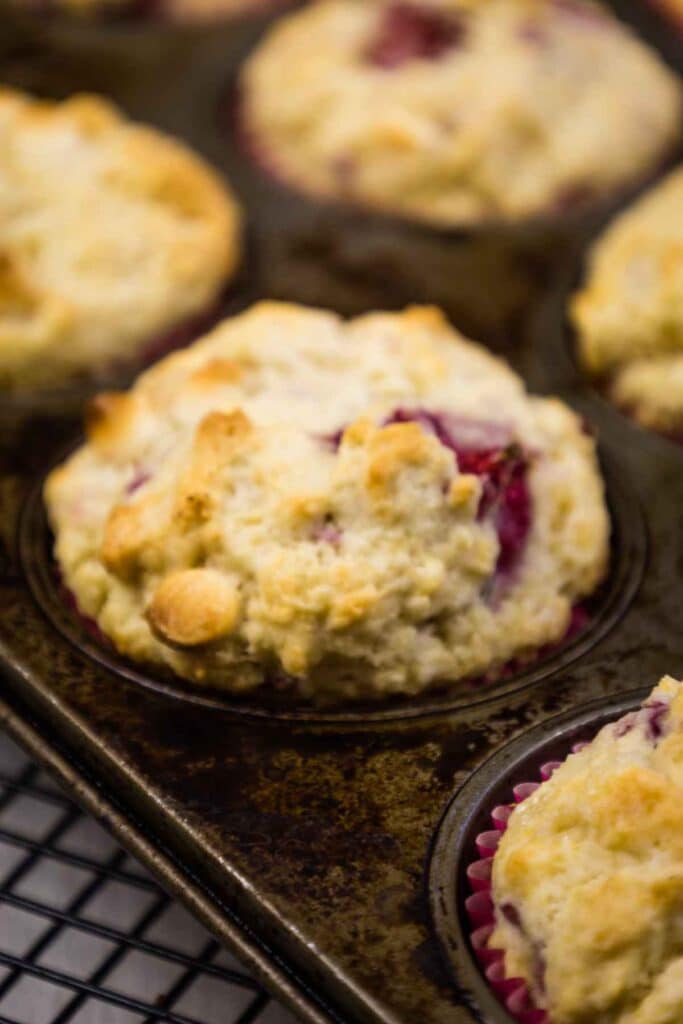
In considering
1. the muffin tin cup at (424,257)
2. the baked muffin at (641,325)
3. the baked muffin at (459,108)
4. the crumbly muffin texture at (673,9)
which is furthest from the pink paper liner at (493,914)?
the crumbly muffin texture at (673,9)

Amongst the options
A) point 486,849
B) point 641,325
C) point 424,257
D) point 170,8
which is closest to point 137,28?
point 170,8

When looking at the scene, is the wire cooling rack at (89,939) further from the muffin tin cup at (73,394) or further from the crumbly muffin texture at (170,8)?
the crumbly muffin texture at (170,8)

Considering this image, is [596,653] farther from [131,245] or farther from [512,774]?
[131,245]

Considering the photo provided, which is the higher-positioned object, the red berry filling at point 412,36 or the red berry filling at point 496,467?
the red berry filling at point 496,467

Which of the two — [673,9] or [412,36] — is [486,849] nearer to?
[412,36]

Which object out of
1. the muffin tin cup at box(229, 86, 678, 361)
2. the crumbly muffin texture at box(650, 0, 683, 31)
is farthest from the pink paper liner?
the crumbly muffin texture at box(650, 0, 683, 31)

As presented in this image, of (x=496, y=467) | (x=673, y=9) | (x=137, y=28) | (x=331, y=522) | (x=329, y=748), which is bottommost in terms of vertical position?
(x=137, y=28)
